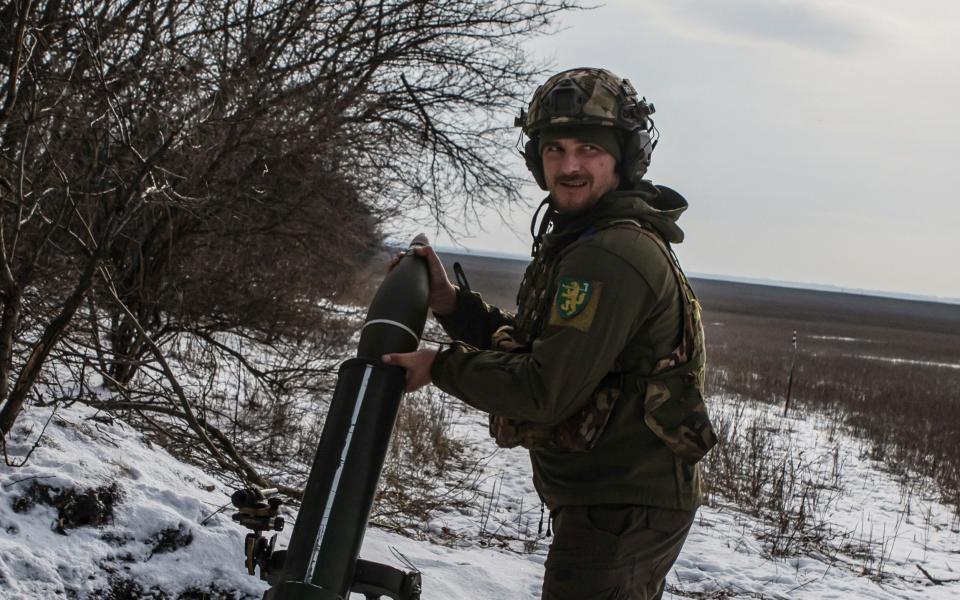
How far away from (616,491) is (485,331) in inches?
38.3

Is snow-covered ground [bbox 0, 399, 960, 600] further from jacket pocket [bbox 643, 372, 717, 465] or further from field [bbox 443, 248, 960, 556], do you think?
jacket pocket [bbox 643, 372, 717, 465]

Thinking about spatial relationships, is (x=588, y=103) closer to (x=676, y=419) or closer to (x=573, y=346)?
(x=573, y=346)

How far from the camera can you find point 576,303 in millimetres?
2307

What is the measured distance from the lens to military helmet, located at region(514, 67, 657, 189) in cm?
264

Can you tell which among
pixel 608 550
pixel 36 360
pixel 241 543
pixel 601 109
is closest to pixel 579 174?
pixel 601 109

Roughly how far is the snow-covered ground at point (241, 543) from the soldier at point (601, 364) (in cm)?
183

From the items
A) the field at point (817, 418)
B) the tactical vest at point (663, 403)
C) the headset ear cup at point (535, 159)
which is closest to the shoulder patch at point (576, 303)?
the tactical vest at point (663, 403)

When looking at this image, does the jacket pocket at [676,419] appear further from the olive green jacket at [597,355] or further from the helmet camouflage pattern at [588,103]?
the helmet camouflage pattern at [588,103]

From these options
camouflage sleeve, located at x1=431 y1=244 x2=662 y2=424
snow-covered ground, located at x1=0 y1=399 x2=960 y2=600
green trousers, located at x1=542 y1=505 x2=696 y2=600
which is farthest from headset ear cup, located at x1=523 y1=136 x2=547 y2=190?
snow-covered ground, located at x1=0 y1=399 x2=960 y2=600

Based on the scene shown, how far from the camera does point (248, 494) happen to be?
2721 millimetres

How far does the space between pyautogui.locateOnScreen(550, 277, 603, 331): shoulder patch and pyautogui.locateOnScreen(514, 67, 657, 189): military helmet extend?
1.82 ft

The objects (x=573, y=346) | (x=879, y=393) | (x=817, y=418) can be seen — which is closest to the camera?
(x=573, y=346)

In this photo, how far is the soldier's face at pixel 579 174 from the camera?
2662 mm

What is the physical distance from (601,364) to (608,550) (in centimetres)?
55
